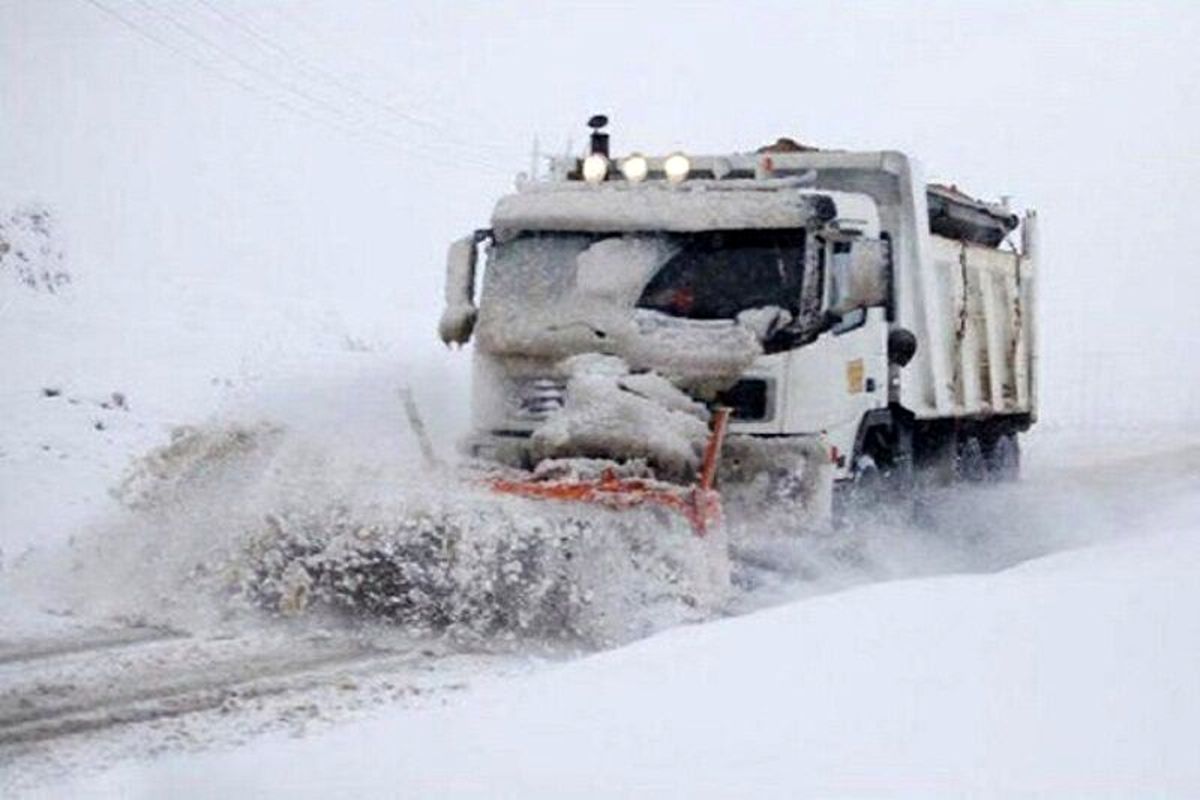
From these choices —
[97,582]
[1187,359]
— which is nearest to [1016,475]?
[97,582]

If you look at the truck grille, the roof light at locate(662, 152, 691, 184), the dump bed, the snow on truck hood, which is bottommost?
the truck grille

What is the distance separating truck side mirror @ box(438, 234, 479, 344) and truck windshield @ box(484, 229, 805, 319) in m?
0.34

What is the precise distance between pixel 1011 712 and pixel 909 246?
6.75 m

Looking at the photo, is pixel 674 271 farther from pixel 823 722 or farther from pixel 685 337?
pixel 823 722

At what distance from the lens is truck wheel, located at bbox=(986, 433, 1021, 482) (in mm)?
13922

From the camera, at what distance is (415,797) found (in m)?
3.60

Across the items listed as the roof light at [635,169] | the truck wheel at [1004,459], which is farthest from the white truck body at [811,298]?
the truck wheel at [1004,459]

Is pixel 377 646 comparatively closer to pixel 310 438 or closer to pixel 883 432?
pixel 310 438

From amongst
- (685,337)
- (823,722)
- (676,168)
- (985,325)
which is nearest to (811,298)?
(685,337)

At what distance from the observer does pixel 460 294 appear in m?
9.62

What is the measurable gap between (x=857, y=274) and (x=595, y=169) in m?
2.22

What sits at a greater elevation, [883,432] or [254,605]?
[883,432]

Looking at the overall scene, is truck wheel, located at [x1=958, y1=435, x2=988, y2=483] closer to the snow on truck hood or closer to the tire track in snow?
the snow on truck hood

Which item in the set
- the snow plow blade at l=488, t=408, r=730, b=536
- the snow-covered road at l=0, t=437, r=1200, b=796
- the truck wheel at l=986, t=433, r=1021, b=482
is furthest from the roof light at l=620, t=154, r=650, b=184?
the truck wheel at l=986, t=433, r=1021, b=482
